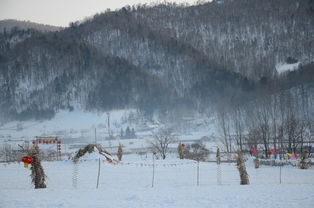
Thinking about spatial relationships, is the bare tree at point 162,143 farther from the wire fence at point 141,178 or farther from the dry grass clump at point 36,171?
the dry grass clump at point 36,171

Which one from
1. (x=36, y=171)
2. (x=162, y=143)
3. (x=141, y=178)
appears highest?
(x=36, y=171)

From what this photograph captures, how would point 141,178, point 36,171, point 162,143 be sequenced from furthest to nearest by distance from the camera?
point 162,143 < point 141,178 < point 36,171

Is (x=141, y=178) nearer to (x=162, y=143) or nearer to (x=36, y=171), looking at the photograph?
(x=36, y=171)

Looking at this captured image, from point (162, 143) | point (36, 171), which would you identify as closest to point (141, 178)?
point (36, 171)

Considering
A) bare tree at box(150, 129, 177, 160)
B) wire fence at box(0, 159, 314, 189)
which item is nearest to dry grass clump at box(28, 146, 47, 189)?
wire fence at box(0, 159, 314, 189)

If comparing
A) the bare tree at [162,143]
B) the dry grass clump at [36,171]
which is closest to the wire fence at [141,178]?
the dry grass clump at [36,171]

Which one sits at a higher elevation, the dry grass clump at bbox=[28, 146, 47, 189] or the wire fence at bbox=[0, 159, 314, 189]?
the dry grass clump at bbox=[28, 146, 47, 189]

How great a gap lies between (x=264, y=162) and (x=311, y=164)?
15.6 ft

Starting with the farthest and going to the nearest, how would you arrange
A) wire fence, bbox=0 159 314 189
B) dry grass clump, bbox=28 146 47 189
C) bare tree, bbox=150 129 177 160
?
bare tree, bbox=150 129 177 160
wire fence, bbox=0 159 314 189
dry grass clump, bbox=28 146 47 189

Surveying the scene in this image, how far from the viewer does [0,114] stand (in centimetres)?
19362

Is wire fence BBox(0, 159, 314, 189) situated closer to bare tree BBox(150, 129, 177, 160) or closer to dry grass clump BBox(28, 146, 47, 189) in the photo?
dry grass clump BBox(28, 146, 47, 189)

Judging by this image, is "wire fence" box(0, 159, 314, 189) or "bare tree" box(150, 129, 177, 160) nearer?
"wire fence" box(0, 159, 314, 189)

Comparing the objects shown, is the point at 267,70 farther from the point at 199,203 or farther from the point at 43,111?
the point at 199,203

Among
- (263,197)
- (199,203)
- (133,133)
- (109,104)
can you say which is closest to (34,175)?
(199,203)
